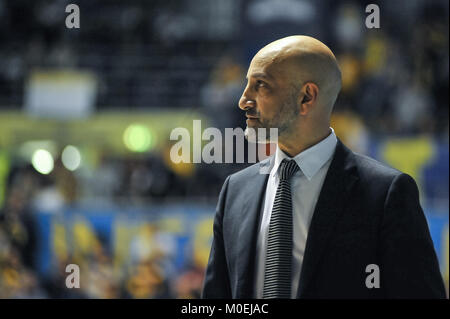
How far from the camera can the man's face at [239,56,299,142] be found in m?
1.76

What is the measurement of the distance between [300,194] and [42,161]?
345 inches

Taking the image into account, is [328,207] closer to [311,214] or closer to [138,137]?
[311,214]

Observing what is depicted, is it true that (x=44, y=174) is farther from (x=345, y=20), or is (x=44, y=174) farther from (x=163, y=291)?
(x=345, y=20)

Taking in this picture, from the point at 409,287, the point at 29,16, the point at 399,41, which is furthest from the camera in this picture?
the point at 29,16

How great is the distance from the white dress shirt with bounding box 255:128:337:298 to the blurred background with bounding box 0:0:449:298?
412cm

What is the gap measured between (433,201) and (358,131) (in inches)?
58.4

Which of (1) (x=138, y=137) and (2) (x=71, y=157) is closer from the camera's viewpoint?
(2) (x=71, y=157)

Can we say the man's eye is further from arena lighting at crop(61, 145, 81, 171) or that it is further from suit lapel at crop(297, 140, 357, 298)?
arena lighting at crop(61, 145, 81, 171)

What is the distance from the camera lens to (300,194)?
185cm

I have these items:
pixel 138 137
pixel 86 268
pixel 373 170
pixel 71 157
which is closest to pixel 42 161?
pixel 71 157

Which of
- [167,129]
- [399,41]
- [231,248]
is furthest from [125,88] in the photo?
[231,248]

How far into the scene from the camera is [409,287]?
65.8 inches

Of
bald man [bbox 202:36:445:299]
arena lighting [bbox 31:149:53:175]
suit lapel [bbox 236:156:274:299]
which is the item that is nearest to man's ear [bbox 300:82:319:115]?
bald man [bbox 202:36:445:299]

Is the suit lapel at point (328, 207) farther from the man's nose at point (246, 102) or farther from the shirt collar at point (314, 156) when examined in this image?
the man's nose at point (246, 102)
